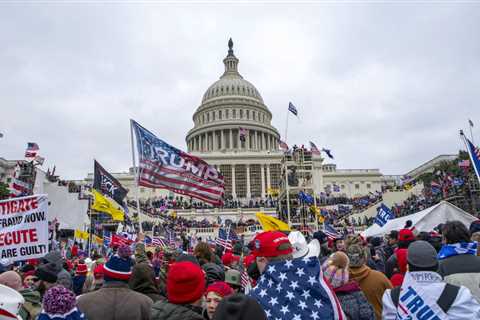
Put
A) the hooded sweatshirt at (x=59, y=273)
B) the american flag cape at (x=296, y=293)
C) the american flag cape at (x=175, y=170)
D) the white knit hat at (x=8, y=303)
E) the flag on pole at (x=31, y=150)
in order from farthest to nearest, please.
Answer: the flag on pole at (x=31, y=150)
the american flag cape at (x=175, y=170)
the hooded sweatshirt at (x=59, y=273)
the american flag cape at (x=296, y=293)
the white knit hat at (x=8, y=303)

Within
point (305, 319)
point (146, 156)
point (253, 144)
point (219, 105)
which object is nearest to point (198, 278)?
point (305, 319)

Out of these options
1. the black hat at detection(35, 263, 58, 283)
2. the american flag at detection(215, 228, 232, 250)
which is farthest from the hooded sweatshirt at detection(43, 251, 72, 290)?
the american flag at detection(215, 228, 232, 250)

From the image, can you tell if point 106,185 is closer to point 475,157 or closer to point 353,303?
point 475,157

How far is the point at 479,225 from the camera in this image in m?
6.96

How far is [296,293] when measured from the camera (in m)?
3.23

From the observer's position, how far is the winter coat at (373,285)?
15.0 ft

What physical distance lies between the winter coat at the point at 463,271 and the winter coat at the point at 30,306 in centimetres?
430

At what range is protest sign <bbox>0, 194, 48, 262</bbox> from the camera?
7.07m

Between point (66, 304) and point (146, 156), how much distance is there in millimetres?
10605

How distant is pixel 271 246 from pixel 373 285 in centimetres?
180

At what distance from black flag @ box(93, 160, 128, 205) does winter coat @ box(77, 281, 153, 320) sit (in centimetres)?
1179

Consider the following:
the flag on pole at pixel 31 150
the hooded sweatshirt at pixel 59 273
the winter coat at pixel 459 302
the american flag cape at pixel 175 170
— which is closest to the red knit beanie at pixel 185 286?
the winter coat at pixel 459 302

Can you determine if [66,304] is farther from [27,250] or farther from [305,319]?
[27,250]

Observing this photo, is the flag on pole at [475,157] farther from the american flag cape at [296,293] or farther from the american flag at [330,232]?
the american flag cape at [296,293]
